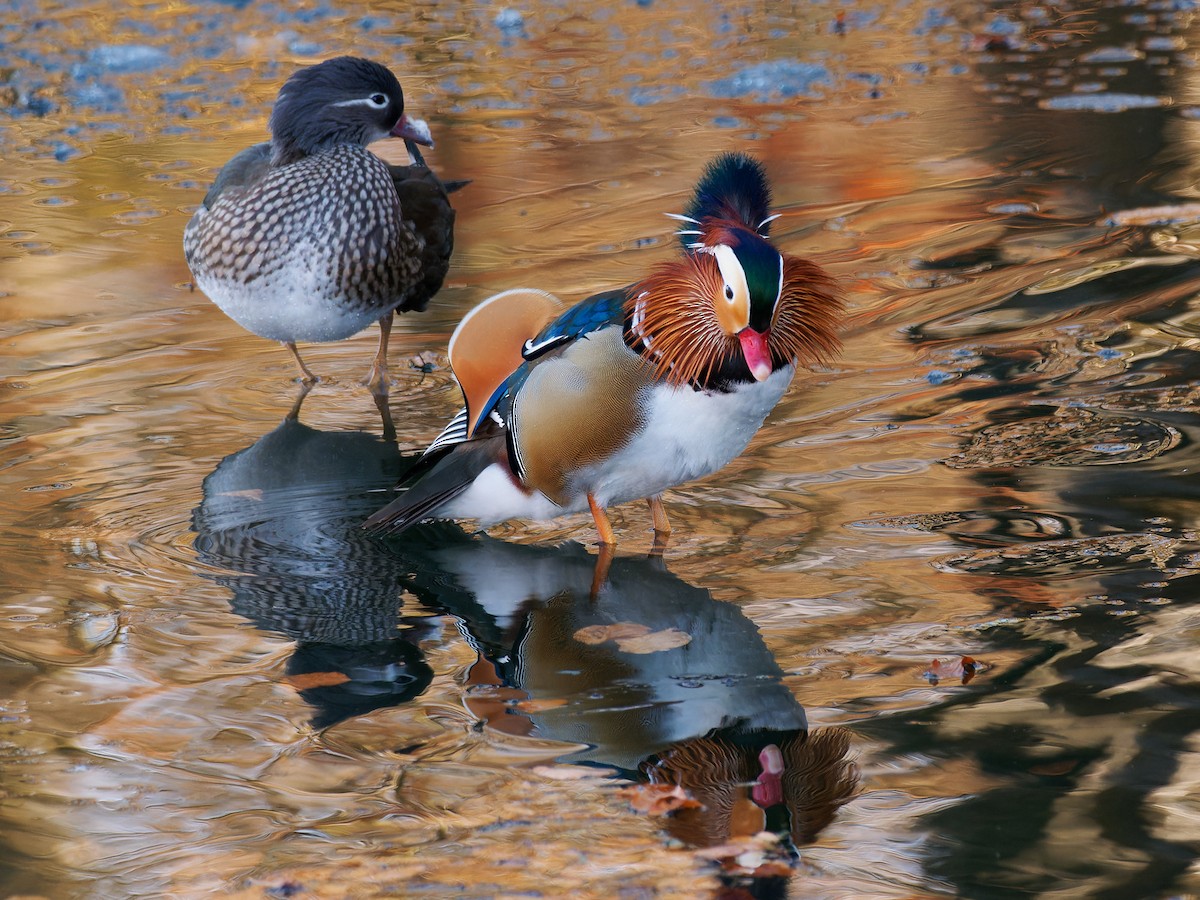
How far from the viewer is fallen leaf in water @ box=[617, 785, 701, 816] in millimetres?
2643

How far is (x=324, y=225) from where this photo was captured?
478 centimetres

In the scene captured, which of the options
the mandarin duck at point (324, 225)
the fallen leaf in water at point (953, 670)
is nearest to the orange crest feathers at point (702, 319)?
the fallen leaf in water at point (953, 670)

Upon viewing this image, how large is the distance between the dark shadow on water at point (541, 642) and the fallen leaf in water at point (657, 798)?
0.08 feet

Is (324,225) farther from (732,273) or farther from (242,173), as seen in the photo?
(732,273)

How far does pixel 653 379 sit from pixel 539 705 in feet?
2.86

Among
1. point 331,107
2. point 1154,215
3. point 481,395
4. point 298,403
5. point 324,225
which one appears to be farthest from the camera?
point 1154,215

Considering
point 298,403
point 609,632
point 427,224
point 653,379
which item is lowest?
point 609,632

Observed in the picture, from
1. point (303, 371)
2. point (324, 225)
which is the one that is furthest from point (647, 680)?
point (303, 371)

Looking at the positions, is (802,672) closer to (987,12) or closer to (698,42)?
(698,42)

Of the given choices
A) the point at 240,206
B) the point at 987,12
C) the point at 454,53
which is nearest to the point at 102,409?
the point at 240,206

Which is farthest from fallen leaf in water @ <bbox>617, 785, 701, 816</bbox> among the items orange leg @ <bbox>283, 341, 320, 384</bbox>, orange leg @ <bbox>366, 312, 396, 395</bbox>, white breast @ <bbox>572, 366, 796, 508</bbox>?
orange leg @ <bbox>283, 341, 320, 384</bbox>

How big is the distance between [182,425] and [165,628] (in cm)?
141

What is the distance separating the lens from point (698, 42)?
8.82m

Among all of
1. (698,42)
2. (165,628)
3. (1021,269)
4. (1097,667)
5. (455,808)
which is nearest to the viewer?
(455,808)
